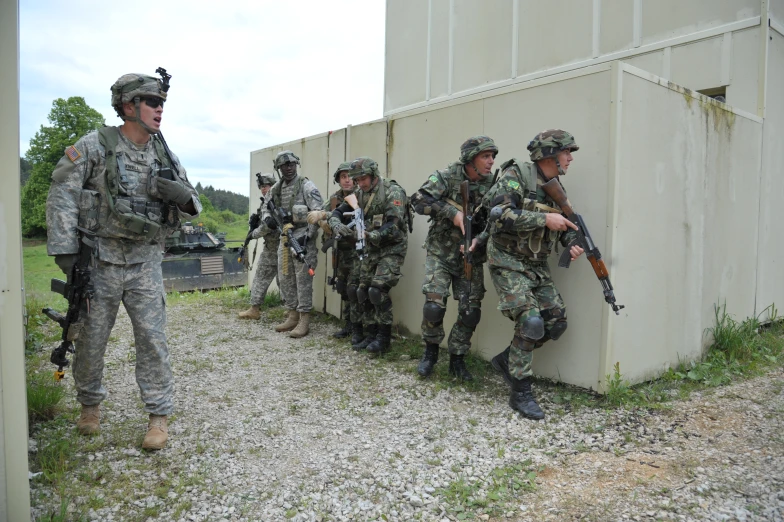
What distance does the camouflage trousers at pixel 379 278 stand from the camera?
5344 millimetres

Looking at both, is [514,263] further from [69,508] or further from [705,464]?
[69,508]

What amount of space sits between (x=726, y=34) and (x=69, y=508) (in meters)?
6.94

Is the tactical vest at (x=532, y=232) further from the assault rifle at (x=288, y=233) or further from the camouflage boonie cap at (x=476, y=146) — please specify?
the assault rifle at (x=288, y=233)

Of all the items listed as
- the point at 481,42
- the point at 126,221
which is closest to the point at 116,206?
the point at 126,221

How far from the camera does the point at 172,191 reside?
322cm

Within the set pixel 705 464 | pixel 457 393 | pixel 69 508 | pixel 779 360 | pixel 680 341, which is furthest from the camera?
pixel 779 360

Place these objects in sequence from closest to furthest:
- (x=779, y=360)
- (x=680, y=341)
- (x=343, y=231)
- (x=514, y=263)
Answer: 1. (x=514, y=263)
2. (x=680, y=341)
3. (x=779, y=360)
4. (x=343, y=231)

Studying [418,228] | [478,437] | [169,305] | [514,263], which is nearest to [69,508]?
[478,437]

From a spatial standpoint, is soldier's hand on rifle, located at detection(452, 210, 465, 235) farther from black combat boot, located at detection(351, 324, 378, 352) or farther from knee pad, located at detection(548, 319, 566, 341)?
black combat boot, located at detection(351, 324, 378, 352)

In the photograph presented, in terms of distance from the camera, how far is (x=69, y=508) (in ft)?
8.36

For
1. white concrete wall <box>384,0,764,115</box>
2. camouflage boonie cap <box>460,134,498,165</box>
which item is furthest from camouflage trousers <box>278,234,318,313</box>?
white concrete wall <box>384,0,764,115</box>

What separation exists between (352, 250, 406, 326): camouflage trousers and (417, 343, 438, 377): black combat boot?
868 millimetres

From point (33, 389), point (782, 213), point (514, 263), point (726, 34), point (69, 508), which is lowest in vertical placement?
point (69, 508)

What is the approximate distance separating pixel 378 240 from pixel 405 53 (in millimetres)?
6329
